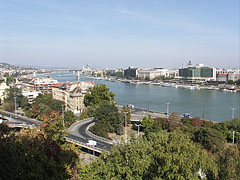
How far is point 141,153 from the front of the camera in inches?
109

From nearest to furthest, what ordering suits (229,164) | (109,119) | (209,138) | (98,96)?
1. (229,164)
2. (209,138)
3. (109,119)
4. (98,96)

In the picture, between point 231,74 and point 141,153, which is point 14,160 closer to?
point 141,153

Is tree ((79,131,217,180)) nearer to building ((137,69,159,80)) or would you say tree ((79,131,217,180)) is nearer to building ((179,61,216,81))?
building ((179,61,216,81))

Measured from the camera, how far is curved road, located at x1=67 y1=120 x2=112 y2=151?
504cm

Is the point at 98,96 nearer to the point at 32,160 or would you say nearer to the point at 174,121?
the point at 174,121

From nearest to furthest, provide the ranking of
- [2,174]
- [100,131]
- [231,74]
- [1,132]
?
[2,174]
[1,132]
[100,131]
[231,74]

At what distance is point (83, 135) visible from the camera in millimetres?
5766

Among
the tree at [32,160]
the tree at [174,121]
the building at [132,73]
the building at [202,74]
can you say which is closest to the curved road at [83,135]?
the tree at [174,121]

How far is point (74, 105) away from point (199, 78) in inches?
789

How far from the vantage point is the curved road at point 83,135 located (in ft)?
16.5

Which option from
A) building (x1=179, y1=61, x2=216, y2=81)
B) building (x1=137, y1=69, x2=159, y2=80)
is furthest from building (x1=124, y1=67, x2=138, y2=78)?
building (x1=179, y1=61, x2=216, y2=81)

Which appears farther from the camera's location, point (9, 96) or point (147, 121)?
point (9, 96)

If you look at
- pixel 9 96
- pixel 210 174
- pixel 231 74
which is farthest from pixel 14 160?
pixel 231 74

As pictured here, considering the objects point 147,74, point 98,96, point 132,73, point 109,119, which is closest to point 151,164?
point 109,119
